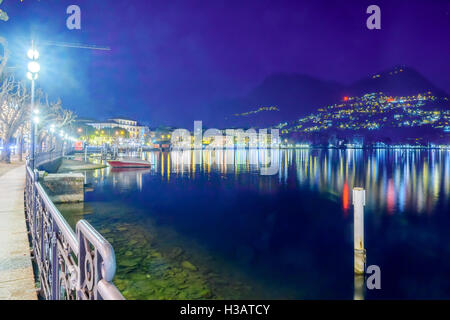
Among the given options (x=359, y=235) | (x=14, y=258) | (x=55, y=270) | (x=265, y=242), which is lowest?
(x=265, y=242)

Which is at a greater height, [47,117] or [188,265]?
[47,117]

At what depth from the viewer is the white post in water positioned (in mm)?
8328

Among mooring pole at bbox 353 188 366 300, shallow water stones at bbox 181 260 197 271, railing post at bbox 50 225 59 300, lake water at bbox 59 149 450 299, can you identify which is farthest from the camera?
shallow water stones at bbox 181 260 197 271

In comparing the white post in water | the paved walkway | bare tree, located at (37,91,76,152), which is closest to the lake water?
the white post in water

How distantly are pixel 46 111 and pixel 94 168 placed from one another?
10.2 meters

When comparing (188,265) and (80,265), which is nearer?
(80,265)

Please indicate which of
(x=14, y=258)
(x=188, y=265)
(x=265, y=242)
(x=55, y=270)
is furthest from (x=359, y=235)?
(x=14, y=258)

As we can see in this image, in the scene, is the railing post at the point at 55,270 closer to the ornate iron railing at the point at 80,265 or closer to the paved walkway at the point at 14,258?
the ornate iron railing at the point at 80,265

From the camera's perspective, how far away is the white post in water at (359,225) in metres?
8.33

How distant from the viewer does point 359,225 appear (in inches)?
→ 332

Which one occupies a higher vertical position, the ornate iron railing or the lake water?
the ornate iron railing

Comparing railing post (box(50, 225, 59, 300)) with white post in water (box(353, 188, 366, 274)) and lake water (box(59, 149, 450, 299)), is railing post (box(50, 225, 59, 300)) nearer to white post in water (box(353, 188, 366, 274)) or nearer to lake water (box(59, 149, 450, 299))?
lake water (box(59, 149, 450, 299))

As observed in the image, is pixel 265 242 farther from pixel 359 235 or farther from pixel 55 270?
pixel 55 270
